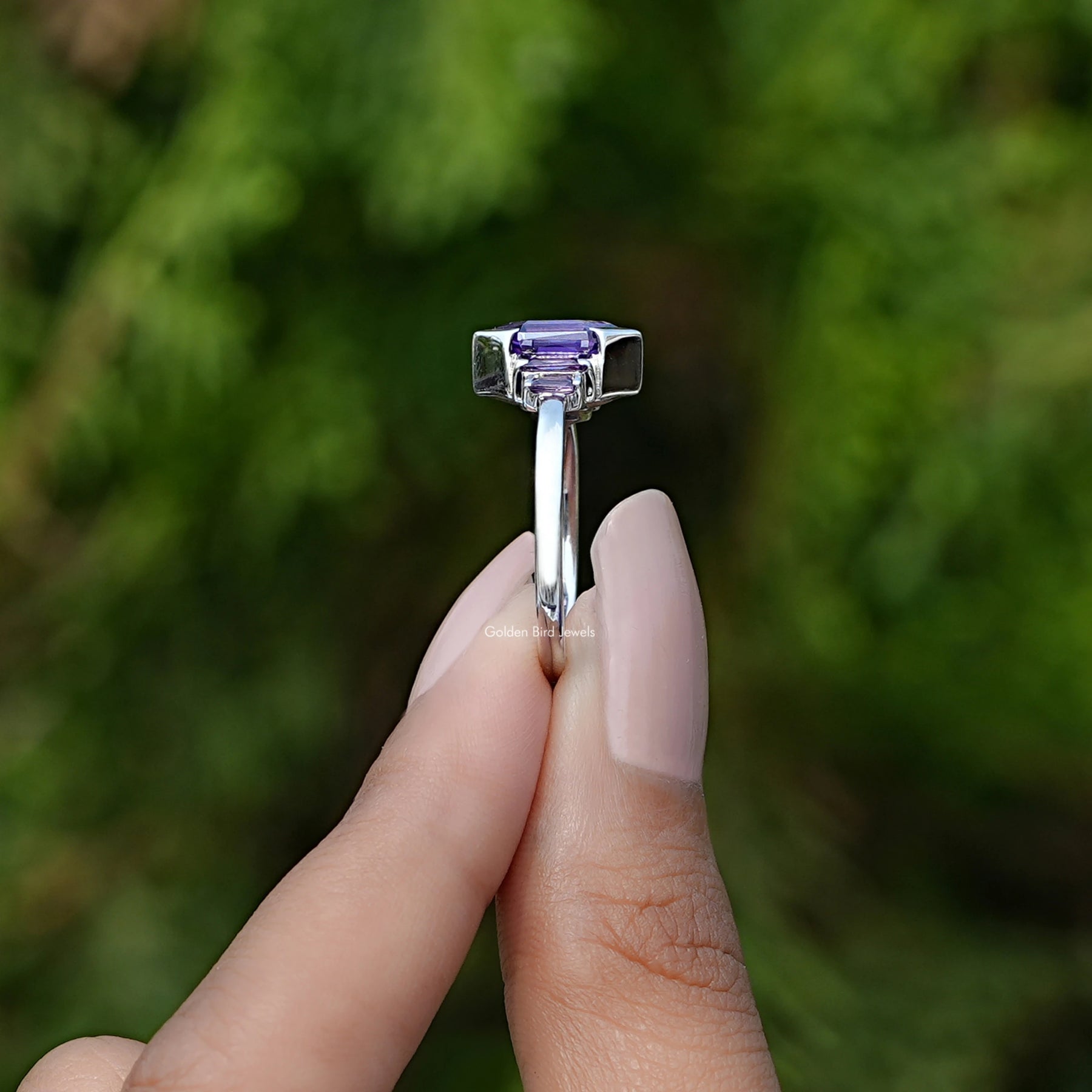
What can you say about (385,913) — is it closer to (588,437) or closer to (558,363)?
(558,363)

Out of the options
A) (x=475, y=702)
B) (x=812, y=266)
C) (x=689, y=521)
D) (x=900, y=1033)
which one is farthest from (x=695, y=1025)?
(x=812, y=266)

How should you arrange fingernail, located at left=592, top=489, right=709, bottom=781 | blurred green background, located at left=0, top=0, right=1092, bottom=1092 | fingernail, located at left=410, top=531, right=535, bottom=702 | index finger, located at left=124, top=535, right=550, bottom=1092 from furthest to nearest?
blurred green background, located at left=0, top=0, right=1092, bottom=1092 → fingernail, located at left=410, top=531, right=535, bottom=702 → fingernail, located at left=592, top=489, right=709, bottom=781 → index finger, located at left=124, top=535, right=550, bottom=1092

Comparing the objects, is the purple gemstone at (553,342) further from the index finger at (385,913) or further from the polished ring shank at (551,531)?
the index finger at (385,913)

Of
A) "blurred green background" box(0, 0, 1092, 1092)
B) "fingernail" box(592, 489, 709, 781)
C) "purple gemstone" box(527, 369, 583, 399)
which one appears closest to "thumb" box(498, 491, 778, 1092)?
"fingernail" box(592, 489, 709, 781)

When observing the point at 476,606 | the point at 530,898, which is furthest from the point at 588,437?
the point at 530,898

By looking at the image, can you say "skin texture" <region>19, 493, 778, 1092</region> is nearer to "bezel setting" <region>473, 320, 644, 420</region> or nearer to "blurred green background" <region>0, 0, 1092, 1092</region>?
"bezel setting" <region>473, 320, 644, 420</region>

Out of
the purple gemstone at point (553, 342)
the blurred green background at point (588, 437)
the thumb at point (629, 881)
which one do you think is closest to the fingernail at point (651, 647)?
the thumb at point (629, 881)

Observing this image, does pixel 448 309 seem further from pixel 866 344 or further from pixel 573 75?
pixel 866 344

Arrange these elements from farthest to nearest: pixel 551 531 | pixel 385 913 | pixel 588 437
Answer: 1. pixel 588 437
2. pixel 551 531
3. pixel 385 913
